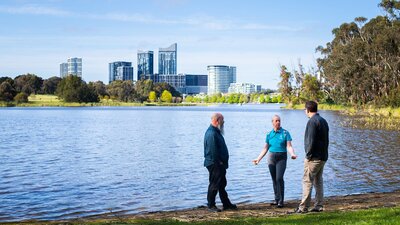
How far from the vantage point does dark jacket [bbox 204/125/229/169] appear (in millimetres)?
11547

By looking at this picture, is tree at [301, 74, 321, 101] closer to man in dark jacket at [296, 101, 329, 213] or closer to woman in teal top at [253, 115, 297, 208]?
woman in teal top at [253, 115, 297, 208]

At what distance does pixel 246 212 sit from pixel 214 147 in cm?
159

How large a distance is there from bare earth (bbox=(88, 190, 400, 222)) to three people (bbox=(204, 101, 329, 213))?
36cm

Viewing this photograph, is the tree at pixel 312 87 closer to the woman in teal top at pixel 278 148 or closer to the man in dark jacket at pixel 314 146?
the woman in teal top at pixel 278 148

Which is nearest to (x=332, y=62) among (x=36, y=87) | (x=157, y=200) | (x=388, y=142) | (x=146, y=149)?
(x=388, y=142)

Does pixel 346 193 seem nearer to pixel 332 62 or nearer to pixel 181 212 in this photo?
pixel 181 212

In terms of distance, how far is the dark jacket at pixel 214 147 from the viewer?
11.5 m

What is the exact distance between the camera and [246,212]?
1180cm

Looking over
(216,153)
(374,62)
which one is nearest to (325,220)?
(216,153)

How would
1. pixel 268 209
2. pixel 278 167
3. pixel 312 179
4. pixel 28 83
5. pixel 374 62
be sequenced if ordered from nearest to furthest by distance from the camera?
pixel 312 179, pixel 278 167, pixel 268 209, pixel 374 62, pixel 28 83

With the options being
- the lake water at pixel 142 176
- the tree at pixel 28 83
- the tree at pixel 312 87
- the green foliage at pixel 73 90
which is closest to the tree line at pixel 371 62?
the tree at pixel 312 87

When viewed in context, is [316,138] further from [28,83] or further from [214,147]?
[28,83]

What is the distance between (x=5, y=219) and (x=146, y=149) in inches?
752

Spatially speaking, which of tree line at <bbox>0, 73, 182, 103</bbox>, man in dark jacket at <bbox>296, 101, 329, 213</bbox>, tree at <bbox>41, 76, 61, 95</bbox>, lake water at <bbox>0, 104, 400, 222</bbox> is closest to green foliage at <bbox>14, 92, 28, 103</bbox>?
tree line at <bbox>0, 73, 182, 103</bbox>
